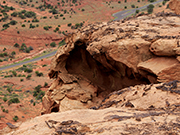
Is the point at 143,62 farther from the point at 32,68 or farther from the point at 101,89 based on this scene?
the point at 32,68

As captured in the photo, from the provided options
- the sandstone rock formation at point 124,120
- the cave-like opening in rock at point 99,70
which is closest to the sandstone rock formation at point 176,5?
the cave-like opening in rock at point 99,70

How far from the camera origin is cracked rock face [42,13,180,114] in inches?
386

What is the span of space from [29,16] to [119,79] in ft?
199

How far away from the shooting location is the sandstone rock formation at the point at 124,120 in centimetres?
512

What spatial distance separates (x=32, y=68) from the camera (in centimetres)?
3862

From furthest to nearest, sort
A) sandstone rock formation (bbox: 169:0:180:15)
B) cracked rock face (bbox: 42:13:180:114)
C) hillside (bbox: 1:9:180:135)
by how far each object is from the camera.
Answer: sandstone rock formation (bbox: 169:0:180:15) → cracked rock face (bbox: 42:13:180:114) → hillside (bbox: 1:9:180:135)

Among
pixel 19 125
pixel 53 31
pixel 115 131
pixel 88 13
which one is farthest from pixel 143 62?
pixel 88 13

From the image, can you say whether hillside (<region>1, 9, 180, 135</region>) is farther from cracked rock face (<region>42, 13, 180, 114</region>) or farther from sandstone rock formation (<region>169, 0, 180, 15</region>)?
sandstone rock formation (<region>169, 0, 180, 15</region>)

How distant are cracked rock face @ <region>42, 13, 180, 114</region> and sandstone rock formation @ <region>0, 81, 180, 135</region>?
8.89 ft

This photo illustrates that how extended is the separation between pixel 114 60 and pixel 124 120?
6.08 meters

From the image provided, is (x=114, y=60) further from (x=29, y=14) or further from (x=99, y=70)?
(x=29, y=14)

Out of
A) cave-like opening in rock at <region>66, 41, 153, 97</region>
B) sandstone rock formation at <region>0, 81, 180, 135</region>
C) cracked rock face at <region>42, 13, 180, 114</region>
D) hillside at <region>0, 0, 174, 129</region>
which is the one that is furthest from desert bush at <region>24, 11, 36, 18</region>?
sandstone rock formation at <region>0, 81, 180, 135</region>

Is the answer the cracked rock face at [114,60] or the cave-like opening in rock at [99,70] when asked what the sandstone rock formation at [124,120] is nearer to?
the cracked rock face at [114,60]

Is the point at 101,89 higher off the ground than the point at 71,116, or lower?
lower
